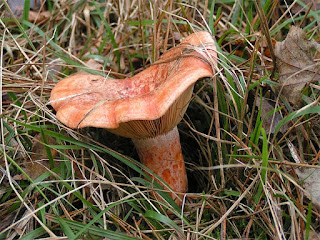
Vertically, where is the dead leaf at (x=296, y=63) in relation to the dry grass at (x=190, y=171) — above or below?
above

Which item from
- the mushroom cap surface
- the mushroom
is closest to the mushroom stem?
the mushroom

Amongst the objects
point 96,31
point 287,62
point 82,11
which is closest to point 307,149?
point 287,62

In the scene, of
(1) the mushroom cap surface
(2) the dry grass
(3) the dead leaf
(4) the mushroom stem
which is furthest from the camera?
(4) the mushroom stem

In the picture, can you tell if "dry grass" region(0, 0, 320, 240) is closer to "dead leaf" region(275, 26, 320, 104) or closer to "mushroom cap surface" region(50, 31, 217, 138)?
"dead leaf" region(275, 26, 320, 104)

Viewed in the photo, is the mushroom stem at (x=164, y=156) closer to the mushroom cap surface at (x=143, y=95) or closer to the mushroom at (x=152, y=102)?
Answer: the mushroom at (x=152, y=102)

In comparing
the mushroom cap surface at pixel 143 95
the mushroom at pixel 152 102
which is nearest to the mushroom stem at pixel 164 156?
the mushroom at pixel 152 102

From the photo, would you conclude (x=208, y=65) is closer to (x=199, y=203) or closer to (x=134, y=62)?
(x=199, y=203)

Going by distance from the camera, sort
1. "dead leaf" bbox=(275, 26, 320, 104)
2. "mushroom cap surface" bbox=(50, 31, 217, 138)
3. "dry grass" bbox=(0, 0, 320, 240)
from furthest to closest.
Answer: "dead leaf" bbox=(275, 26, 320, 104) < "dry grass" bbox=(0, 0, 320, 240) < "mushroom cap surface" bbox=(50, 31, 217, 138)
